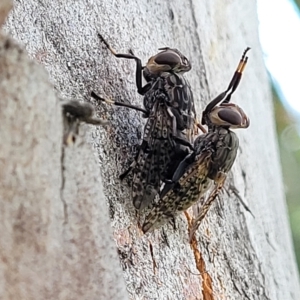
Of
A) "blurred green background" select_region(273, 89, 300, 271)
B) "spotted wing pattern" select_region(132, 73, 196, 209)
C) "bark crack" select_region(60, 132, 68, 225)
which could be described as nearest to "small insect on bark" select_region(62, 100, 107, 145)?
"bark crack" select_region(60, 132, 68, 225)

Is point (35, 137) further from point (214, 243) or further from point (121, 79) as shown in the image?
point (214, 243)

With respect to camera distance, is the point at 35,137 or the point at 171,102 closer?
the point at 35,137

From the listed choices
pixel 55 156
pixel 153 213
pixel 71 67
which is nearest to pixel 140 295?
pixel 153 213

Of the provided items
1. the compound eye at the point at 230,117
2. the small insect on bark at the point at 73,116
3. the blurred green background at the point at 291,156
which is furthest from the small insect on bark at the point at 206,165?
the blurred green background at the point at 291,156

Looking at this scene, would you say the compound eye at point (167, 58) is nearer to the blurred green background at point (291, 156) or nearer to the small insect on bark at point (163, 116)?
the small insect on bark at point (163, 116)

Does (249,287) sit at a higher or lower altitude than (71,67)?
lower
